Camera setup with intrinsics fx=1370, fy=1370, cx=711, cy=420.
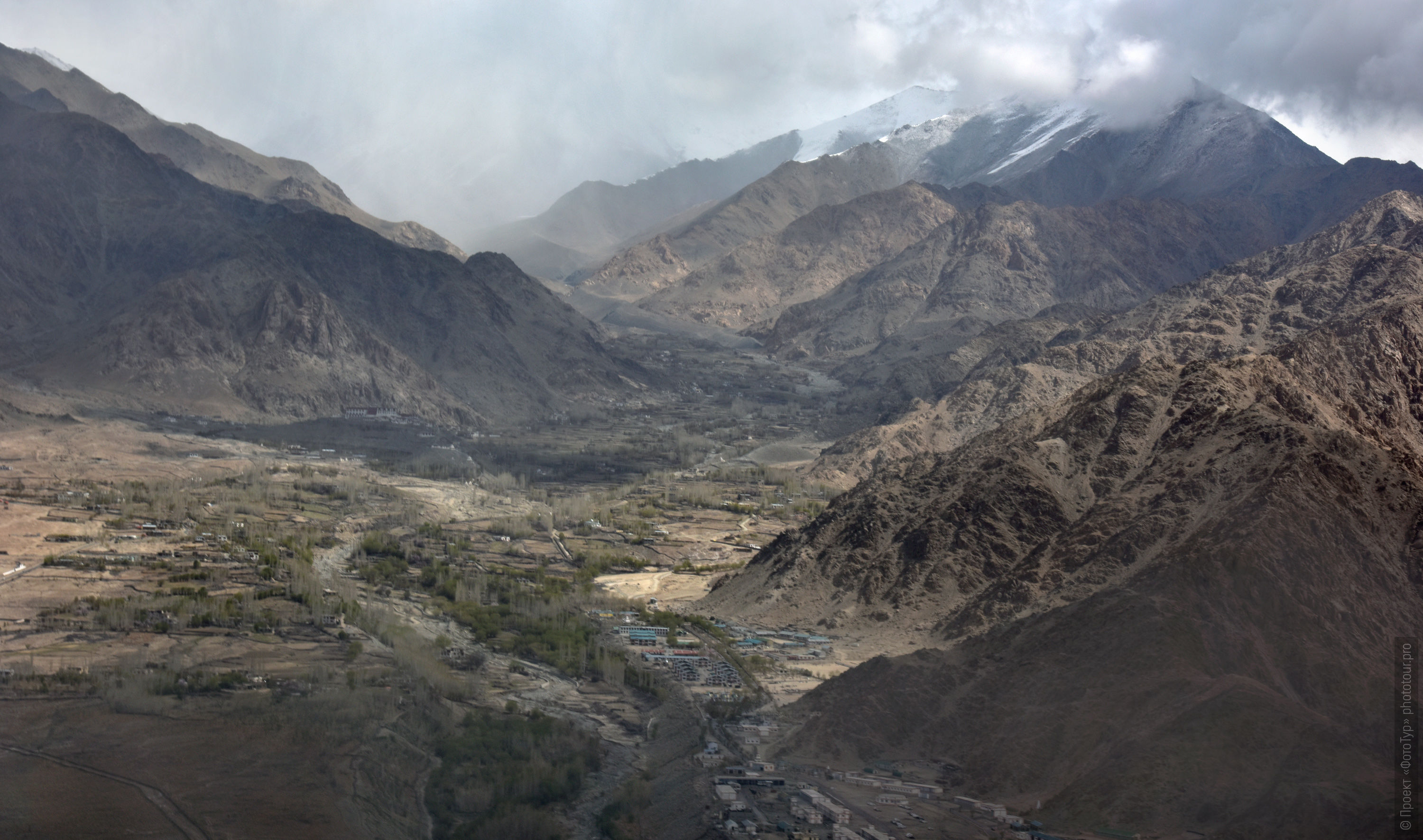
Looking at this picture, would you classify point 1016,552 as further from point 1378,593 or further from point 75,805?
point 75,805

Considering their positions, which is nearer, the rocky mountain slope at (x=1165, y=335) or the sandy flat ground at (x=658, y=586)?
the sandy flat ground at (x=658, y=586)

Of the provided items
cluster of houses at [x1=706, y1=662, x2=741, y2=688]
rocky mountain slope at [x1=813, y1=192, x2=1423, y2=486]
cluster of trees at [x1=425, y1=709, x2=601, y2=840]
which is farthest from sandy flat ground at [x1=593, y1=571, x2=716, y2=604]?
rocky mountain slope at [x1=813, y1=192, x2=1423, y2=486]

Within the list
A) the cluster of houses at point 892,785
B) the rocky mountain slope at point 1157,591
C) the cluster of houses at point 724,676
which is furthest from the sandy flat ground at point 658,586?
the cluster of houses at point 892,785

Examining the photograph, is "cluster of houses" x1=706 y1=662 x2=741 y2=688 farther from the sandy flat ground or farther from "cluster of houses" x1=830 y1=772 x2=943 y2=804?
the sandy flat ground

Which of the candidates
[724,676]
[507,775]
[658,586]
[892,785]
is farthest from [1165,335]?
[507,775]

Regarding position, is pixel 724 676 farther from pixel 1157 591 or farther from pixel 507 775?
pixel 1157 591

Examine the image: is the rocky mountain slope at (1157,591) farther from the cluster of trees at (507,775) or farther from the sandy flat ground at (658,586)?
the cluster of trees at (507,775)

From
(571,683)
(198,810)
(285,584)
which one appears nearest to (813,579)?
(571,683)
